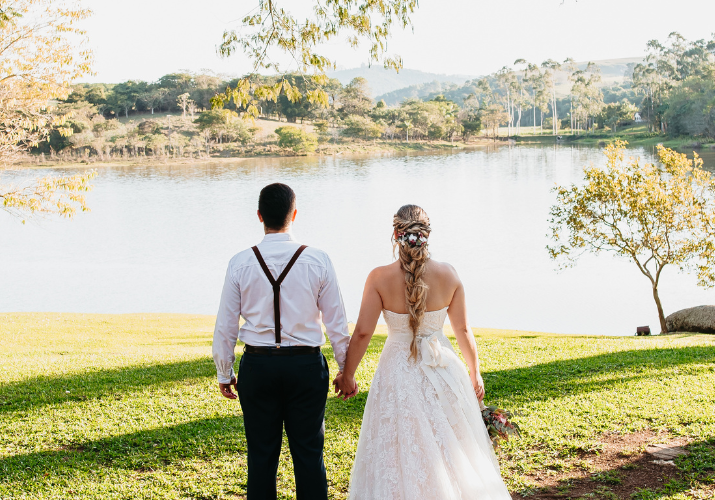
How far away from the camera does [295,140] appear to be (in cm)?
8612

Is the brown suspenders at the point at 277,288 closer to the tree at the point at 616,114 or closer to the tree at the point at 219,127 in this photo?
the tree at the point at 219,127

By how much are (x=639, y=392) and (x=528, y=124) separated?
14624 centimetres

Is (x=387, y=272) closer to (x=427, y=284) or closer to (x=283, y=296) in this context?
(x=427, y=284)

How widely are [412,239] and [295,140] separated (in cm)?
8490

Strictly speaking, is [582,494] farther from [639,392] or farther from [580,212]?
[580,212]

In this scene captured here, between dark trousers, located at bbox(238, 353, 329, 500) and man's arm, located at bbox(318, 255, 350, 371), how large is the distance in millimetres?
152

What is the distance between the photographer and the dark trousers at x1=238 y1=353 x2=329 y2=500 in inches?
119

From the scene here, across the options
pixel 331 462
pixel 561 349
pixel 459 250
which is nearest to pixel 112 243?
pixel 459 250

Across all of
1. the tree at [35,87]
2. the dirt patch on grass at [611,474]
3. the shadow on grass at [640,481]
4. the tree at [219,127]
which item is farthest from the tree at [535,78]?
the shadow on grass at [640,481]

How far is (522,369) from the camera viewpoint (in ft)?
25.0

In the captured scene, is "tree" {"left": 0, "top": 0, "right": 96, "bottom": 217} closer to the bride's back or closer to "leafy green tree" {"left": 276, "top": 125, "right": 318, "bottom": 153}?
the bride's back

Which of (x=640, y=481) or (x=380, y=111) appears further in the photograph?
(x=380, y=111)

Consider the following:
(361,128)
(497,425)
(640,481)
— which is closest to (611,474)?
(640,481)

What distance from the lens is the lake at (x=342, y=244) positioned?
867 inches
